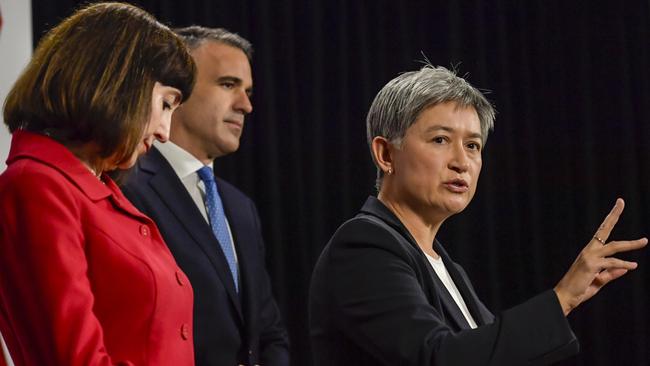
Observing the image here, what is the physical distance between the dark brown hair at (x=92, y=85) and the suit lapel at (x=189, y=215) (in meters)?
0.87

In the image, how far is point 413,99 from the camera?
1.94m

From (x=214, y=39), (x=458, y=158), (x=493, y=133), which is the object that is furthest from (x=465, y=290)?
(x=493, y=133)

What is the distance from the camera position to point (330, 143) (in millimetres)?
3775

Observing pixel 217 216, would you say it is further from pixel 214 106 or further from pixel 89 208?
pixel 89 208

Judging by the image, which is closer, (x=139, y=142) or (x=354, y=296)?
(x=139, y=142)

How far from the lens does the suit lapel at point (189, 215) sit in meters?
2.35

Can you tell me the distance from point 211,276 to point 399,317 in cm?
76

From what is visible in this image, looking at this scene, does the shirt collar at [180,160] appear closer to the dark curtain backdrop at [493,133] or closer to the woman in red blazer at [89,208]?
the woman in red blazer at [89,208]

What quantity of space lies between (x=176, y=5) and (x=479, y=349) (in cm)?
243

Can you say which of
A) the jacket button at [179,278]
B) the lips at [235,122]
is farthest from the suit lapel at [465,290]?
the lips at [235,122]

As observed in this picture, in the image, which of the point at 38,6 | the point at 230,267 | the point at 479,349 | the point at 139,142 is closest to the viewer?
the point at 139,142

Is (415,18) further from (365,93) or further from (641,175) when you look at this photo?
(641,175)

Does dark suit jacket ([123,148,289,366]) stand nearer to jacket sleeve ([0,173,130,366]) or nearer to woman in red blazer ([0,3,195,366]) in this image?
woman in red blazer ([0,3,195,366])

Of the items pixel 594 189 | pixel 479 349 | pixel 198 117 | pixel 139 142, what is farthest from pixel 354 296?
pixel 594 189
